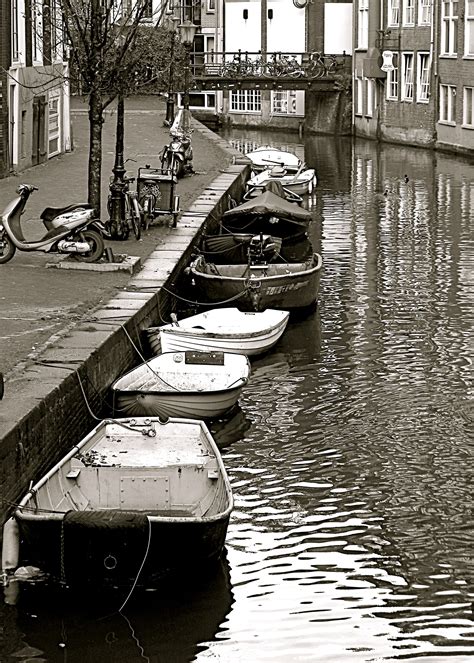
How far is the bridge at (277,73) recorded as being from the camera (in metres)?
70.3

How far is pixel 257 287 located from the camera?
22266 mm

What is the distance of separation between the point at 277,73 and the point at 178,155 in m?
39.4

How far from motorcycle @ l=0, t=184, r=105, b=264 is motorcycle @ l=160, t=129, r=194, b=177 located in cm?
924

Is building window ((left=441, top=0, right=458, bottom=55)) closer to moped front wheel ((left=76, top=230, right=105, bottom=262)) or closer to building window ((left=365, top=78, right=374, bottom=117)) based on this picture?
building window ((left=365, top=78, right=374, bottom=117))

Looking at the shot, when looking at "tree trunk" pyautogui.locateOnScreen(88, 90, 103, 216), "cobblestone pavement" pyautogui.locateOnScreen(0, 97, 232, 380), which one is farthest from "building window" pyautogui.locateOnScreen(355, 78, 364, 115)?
"tree trunk" pyautogui.locateOnScreen(88, 90, 103, 216)

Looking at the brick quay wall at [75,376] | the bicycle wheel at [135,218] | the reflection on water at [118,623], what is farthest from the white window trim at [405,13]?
the reflection on water at [118,623]

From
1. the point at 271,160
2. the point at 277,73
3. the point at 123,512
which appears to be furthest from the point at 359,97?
the point at 123,512

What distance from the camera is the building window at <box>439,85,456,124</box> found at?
55969 millimetres

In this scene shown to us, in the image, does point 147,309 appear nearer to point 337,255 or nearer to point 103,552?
point 103,552

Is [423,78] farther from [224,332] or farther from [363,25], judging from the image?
[224,332]

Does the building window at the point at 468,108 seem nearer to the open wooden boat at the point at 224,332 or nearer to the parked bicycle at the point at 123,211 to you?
the parked bicycle at the point at 123,211

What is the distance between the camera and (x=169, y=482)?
40.8ft

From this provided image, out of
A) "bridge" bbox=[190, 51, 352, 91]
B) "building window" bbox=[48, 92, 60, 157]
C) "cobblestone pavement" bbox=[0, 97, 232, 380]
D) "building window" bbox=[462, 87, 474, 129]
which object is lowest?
"cobblestone pavement" bbox=[0, 97, 232, 380]

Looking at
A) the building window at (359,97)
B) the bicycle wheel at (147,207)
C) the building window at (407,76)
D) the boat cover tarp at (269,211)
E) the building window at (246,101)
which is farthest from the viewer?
the building window at (246,101)
